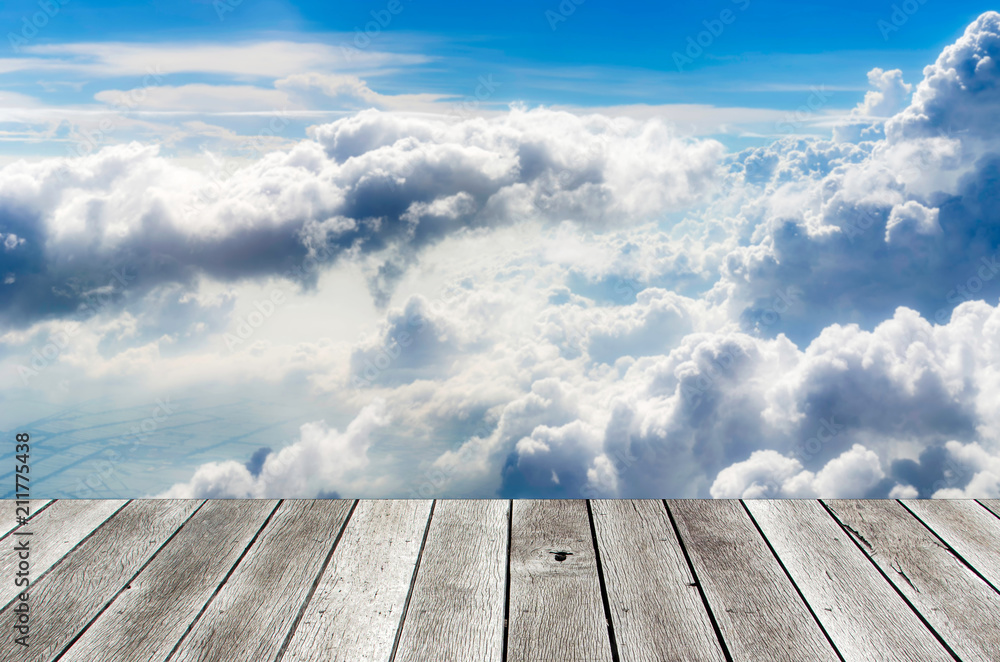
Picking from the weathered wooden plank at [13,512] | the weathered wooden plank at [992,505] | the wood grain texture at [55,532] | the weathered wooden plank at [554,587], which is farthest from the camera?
the weathered wooden plank at [992,505]

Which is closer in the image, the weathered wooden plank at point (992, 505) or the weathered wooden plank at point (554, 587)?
the weathered wooden plank at point (554, 587)

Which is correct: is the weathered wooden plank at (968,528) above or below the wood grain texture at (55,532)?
below

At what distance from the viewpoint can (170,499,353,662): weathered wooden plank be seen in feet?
3.86

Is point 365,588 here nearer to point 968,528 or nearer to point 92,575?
point 92,575

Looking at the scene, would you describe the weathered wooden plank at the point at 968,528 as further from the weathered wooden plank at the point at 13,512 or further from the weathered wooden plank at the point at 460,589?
the weathered wooden plank at the point at 13,512

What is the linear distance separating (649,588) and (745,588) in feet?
0.75

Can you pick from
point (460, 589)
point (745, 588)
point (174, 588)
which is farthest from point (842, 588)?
point (174, 588)

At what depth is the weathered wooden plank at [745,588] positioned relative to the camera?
46.6 inches

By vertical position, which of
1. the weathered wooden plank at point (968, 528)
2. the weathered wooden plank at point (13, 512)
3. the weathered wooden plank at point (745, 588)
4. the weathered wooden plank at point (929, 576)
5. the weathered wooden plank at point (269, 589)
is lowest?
the weathered wooden plank at point (968, 528)

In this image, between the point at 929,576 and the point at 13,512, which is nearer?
the point at 929,576

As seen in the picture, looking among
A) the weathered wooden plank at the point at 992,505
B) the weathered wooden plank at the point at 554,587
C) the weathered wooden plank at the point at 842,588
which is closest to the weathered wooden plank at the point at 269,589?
the weathered wooden plank at the point at 554,587

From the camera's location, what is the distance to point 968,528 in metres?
1.70

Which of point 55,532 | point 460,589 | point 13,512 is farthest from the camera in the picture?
point 13,512

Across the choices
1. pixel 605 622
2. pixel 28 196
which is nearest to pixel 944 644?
pixel 605 622
